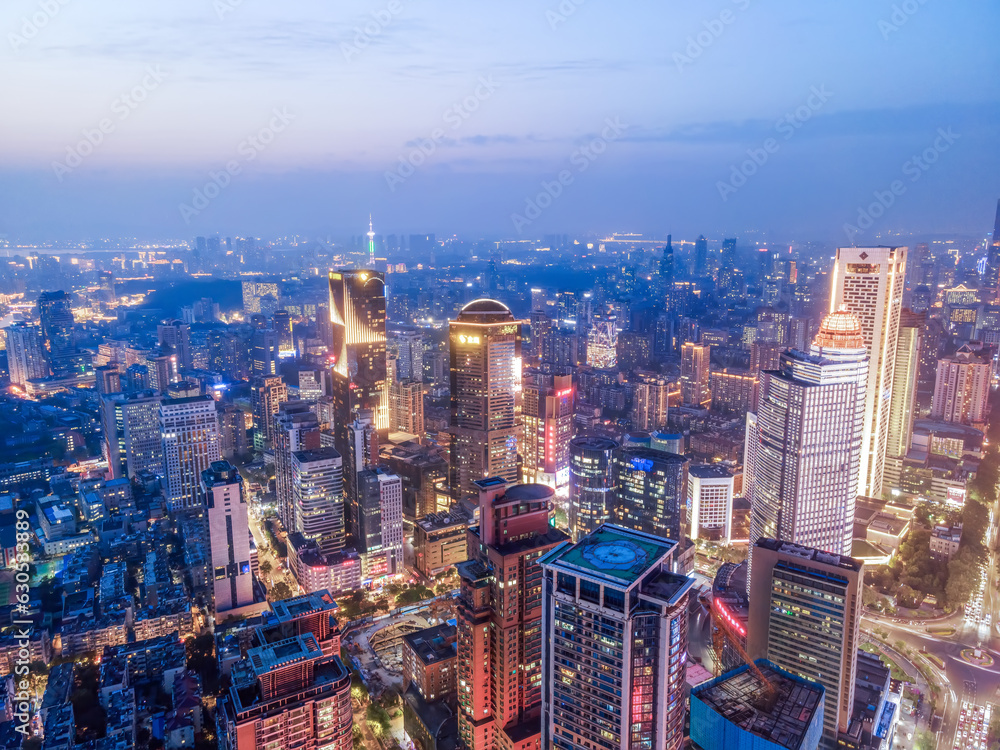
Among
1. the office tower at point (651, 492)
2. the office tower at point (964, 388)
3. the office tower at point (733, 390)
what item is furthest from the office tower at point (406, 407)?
the office tower at point (964, 388)

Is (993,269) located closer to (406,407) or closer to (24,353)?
(406,407)

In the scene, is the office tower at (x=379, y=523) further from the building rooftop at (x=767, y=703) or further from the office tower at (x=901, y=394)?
the office tower at (x=901, y=394)

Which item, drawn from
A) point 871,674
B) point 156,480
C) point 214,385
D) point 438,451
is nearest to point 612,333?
point 438,451

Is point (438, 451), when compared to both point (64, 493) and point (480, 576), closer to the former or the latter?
point (64, 493)

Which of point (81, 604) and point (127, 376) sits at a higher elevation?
point (127, 376)

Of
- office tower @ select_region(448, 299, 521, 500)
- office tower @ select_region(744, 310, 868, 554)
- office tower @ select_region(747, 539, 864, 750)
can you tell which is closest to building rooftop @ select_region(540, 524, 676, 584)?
office tower @ select_region(747, 539, 864, 750)

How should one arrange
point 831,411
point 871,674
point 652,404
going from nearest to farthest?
1. point 871,674
2. point 831,411
3. point 652,404

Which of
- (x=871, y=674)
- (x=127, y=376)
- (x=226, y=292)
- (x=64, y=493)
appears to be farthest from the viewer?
(x=226, y=292)

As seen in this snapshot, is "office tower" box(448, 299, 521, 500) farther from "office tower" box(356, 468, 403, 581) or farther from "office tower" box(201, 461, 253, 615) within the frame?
"office tower" box(201, 461, 253, 615)
